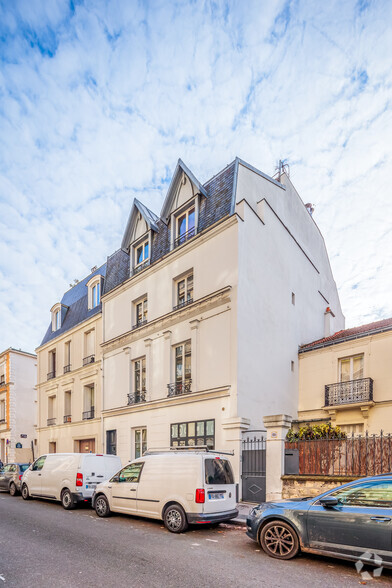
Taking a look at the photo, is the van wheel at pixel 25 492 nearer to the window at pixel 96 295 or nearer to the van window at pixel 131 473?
the van window at pixel 131 473

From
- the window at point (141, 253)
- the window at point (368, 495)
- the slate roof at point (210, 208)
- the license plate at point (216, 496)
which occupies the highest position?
the slate roof at point (210, 208)

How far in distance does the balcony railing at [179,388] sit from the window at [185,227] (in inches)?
244

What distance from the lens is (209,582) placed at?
18.9ft

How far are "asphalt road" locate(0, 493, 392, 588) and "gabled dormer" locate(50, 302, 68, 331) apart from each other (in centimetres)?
2000

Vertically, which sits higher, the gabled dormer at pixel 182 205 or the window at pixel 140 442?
the gabled dormer at pixel 182 205

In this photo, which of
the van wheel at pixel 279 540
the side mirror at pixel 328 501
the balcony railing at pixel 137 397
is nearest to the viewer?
the side mirror at pixel 328 501

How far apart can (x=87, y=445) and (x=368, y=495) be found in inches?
777

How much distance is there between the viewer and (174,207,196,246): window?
18.2m

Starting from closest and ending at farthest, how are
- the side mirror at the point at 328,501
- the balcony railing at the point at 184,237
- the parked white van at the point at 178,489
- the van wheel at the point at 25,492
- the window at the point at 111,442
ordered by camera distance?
the side mirror at the point at 328,501 < the parked white van at the point at 178,489 < the van wheel at the point at 25,492 < the balcony railing at the point at 184,237 < the window at the point at 111,442

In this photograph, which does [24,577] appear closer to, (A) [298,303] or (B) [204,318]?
(B) [204,318]

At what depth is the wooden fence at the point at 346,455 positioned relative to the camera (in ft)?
32.9

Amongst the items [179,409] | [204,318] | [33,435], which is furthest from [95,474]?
[33,435]

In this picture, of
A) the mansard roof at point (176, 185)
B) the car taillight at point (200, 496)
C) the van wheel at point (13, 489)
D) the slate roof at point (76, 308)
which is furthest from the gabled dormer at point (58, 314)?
the car taillight at point (200, 496)

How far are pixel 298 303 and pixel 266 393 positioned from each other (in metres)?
5.85
